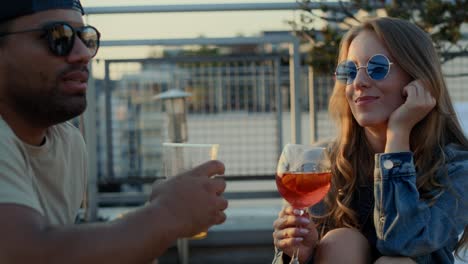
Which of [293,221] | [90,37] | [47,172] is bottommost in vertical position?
[293,221]

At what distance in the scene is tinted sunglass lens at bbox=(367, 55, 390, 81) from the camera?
7.86 ft

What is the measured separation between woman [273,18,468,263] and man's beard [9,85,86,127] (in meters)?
0.87

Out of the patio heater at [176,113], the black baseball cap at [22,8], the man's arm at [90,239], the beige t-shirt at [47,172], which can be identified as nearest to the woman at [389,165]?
the beige t-shirt at [47,172]

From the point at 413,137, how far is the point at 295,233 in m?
0.61

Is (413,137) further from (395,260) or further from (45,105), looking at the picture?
(45,105)

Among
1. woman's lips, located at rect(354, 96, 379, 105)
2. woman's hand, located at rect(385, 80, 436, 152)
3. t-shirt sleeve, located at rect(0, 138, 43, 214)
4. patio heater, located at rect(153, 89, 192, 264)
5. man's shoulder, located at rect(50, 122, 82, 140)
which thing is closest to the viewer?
t-shirt sleeve, located at rect(0, 138, 43, 214)

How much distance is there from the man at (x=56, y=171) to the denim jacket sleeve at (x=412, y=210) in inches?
35.7

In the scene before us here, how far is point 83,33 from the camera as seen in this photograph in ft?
5.76

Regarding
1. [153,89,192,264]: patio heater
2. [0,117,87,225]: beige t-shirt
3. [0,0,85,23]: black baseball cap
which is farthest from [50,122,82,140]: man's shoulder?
[153,89,192,264]: patio heater

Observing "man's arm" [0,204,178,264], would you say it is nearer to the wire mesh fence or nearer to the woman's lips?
the woman's lips

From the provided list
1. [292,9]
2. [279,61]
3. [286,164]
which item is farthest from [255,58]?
[286,164]

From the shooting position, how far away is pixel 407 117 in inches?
91.6

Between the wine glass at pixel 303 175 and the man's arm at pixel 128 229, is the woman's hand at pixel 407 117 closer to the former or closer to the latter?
the wine glass at pixel 303 175

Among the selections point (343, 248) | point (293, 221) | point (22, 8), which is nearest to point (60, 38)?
point (22, 8)
